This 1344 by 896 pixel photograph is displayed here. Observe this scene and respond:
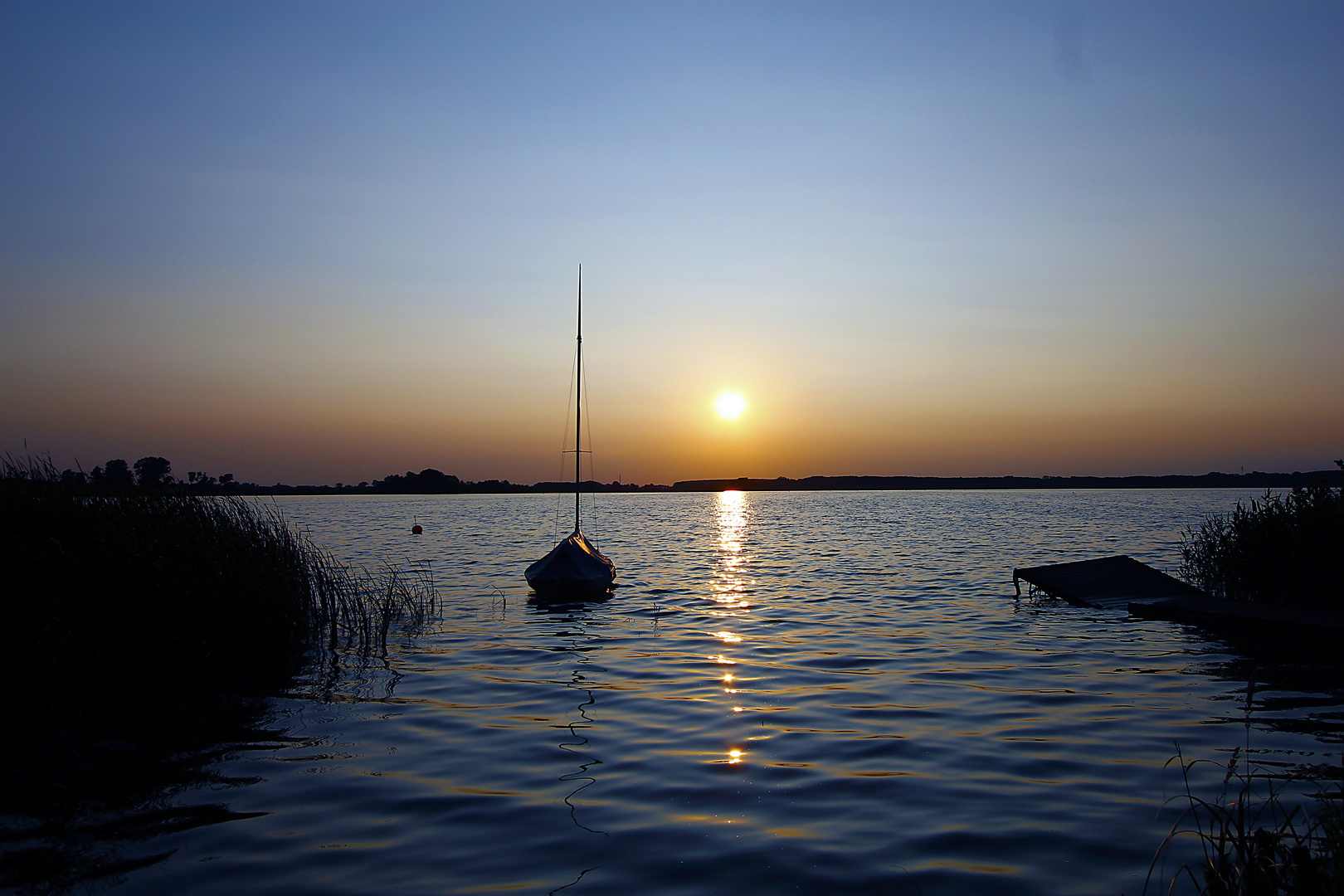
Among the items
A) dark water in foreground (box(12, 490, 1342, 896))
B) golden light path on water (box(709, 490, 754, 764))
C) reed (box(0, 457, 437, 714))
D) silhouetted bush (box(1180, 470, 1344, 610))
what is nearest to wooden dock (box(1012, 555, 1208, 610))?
silhouetted bush (box(1180, 470, 1344, 610))

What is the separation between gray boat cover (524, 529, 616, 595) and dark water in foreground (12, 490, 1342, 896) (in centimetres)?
406

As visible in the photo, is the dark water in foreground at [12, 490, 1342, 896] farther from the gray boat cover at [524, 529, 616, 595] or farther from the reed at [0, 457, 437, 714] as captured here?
the gray boat cover at [524, 529, 616, 595]

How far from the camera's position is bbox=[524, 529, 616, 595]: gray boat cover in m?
25.4

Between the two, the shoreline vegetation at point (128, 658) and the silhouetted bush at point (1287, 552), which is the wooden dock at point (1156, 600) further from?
the shoreline vegetation at point (128, 658)

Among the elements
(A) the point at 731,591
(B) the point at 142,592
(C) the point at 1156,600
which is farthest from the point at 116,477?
(C) the point at 1156,600

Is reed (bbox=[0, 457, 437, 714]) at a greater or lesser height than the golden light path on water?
greater

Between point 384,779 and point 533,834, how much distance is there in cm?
245

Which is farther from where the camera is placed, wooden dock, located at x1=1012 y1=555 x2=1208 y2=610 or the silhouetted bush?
wooden dock, located at x1=1012 y1=555 x2=1208 y2=610

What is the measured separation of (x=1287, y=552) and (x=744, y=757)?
1698cm

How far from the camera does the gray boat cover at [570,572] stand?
2536cm

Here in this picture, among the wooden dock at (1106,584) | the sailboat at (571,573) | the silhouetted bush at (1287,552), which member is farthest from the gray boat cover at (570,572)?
the silhouetted bush at (1287,552)

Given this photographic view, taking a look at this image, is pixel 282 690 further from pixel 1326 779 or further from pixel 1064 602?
pixel 1064 602

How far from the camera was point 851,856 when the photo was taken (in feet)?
22.9

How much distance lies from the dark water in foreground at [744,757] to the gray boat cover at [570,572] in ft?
13.3
